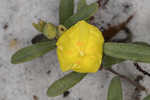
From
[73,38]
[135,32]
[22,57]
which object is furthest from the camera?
[135,32]

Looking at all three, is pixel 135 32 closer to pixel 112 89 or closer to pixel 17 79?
pixel 112 89

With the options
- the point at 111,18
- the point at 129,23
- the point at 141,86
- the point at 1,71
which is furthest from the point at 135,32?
the point at 1,71

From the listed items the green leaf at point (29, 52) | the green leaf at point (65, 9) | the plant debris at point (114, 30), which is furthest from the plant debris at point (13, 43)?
the plant debris at point (114, 30)

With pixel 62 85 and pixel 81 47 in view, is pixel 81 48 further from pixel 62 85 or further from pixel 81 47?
pixel 62 85

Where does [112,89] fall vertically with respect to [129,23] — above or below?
below

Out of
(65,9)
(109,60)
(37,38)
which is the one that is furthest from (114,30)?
(37,38)

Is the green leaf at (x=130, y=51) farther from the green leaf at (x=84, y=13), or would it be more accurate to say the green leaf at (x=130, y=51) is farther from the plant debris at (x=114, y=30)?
the plant debris at (x=114, y=30)

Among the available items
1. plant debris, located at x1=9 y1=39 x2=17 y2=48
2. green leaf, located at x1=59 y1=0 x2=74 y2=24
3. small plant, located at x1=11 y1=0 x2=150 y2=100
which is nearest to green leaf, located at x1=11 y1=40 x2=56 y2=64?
small plant, located at x1=11 y1=0 x2=150 y2=100

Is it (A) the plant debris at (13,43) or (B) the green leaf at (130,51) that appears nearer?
(B) the green leaf at (130,51)
